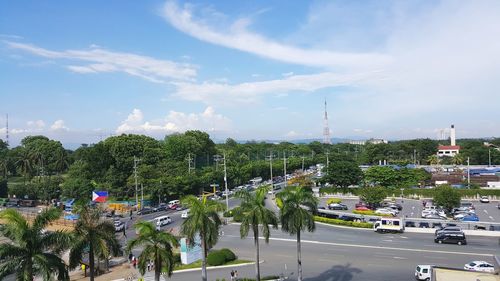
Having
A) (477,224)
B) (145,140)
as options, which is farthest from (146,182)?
(477,224)

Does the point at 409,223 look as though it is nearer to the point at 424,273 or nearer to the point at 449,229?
the point at 449,229

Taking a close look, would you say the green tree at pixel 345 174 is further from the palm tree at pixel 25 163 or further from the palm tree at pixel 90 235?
the palm tree at pixel 25 163

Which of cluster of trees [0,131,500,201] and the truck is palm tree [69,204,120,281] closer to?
the truck

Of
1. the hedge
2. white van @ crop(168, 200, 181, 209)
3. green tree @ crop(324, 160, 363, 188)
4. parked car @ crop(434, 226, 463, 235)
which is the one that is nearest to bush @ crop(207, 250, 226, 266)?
the hedge

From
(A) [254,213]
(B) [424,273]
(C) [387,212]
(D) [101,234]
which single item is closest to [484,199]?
(C) [387,212]

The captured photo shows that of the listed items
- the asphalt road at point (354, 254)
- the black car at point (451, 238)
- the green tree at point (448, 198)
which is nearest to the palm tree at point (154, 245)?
the asphalt road at point (354, 254)
